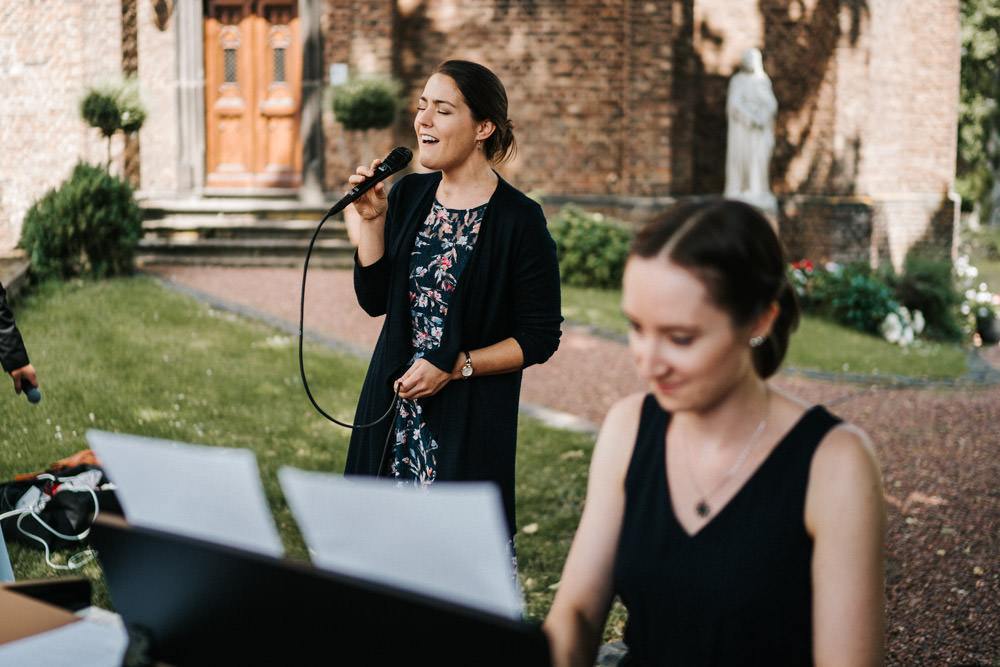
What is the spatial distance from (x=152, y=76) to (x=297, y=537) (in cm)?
1147

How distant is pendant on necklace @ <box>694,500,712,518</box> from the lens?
1.70 meters

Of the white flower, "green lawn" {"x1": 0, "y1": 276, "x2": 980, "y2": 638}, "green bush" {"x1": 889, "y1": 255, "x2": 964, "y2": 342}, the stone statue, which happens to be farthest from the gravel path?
A: the stone statue

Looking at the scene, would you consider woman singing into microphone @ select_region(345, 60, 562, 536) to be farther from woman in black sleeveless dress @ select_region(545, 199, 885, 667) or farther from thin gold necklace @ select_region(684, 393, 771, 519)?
thin gold necklace @ select_region(684, 393, 771, 519)

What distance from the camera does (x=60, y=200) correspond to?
1032 cm

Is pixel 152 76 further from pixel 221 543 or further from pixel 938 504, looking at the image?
pixel 221 543

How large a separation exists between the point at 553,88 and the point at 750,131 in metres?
2.93

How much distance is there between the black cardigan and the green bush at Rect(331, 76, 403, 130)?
35.8ft

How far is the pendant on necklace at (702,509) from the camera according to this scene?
1703mm

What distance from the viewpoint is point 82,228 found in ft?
33.9

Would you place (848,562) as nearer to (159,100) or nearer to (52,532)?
(52,532)

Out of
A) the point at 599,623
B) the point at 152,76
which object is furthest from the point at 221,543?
the point at 152,76

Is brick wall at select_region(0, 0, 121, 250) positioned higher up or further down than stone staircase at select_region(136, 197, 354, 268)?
higher up

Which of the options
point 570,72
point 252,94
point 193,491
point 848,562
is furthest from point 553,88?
point 193,491

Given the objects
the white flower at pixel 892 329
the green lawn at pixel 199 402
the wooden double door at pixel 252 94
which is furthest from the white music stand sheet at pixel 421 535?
the wooden double door at pixel 252 94
